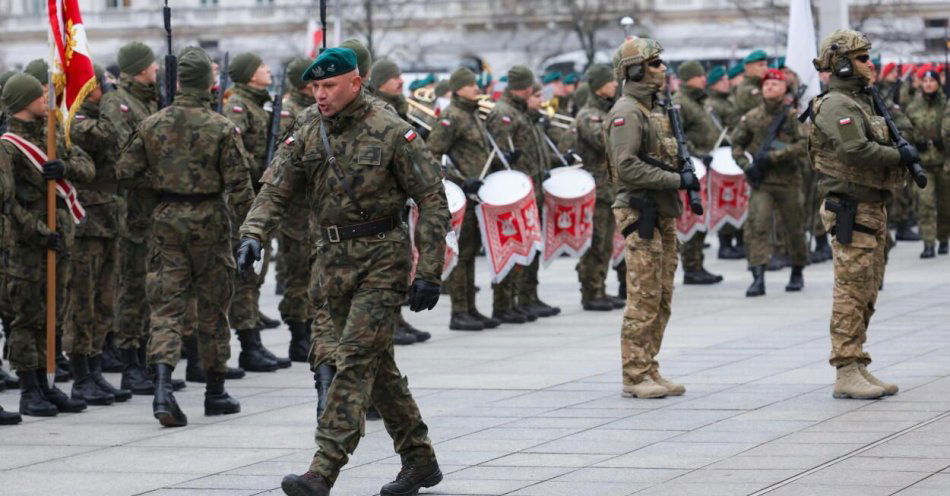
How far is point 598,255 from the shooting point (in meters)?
16.8

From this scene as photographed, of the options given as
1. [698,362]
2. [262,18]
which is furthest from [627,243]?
[262,18]

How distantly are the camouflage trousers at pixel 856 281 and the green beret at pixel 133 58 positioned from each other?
4.80 metres

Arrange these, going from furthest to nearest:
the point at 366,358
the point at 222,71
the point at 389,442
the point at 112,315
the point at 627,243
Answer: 1. the point at 222,71
2. the point at 112,315
3. the point at 627,243
4. the point at 389,442
5. the point at 366,358

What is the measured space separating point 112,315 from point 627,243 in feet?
11.6

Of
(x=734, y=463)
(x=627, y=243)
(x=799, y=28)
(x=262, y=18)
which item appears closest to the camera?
(x=734, y=463)

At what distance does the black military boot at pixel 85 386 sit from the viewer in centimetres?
1159

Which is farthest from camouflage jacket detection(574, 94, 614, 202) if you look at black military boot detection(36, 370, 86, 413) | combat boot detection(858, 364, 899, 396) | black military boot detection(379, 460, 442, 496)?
black military boot detection(379, 460, 442, 496)

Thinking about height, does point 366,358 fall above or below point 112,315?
above

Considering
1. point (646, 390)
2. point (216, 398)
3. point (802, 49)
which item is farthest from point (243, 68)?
point (802, 49)

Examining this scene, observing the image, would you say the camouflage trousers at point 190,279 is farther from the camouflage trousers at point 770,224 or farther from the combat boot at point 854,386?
the camouflage trousers at point 770,224

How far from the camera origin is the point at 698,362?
42.1ft

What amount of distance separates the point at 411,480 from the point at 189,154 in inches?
134

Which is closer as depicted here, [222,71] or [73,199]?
[73,199]

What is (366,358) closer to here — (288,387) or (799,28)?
(288,387)
